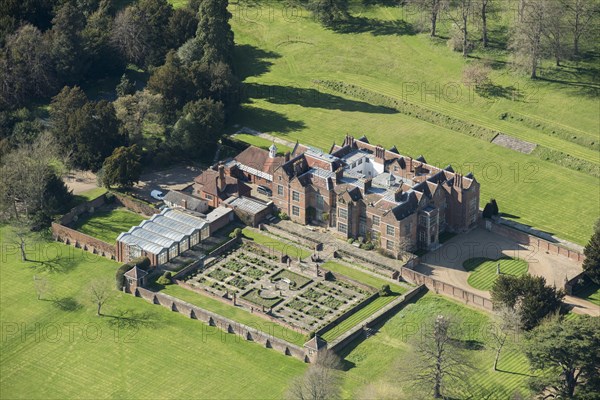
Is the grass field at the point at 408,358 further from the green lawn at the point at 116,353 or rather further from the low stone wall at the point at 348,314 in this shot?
the green lawn at the point at 116,353

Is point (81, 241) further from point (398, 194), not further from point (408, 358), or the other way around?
point (408, 358)

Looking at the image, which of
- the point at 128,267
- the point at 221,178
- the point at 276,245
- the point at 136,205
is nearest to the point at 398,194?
the point at 276,245

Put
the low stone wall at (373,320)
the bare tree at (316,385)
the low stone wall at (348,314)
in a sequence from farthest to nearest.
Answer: the low stone wall at (348,314) → the low stone wall at (373,320) → the bare tree at (316,385)

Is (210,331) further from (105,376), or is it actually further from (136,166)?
(136,166)

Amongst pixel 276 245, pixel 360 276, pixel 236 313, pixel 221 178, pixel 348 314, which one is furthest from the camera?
pixel 221 178

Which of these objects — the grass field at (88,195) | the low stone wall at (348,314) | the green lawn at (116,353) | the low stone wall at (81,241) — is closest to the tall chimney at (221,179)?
the grass field at (88,195)

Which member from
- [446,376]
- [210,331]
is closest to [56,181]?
[210,331]
